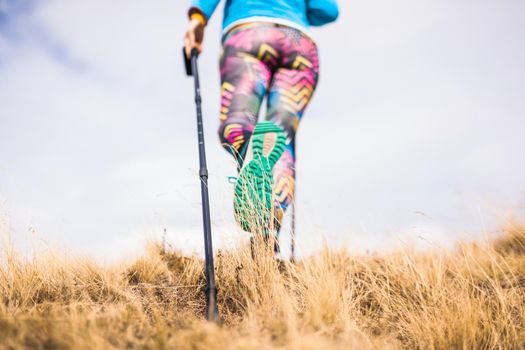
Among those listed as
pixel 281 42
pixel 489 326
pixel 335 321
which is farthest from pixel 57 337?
pixel 281 42

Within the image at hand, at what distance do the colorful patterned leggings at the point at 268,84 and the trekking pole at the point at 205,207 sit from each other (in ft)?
0.53

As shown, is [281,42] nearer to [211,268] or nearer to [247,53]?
[247,53]

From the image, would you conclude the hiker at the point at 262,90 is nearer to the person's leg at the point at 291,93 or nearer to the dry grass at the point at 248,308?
the person's leg at the point at 291,93

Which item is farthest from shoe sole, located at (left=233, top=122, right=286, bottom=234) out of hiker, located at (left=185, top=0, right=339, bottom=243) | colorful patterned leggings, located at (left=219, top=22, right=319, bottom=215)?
colorful patterned leggings, located at (left=219, top=22, right=319, bottom=215)

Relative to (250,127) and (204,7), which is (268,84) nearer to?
(250,127)

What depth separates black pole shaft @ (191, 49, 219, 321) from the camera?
4.05 ft

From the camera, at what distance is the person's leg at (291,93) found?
1.87 meters

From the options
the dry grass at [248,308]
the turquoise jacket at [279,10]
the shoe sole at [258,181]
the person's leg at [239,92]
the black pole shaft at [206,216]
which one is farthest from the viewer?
the turquoise jacket at [279,10]

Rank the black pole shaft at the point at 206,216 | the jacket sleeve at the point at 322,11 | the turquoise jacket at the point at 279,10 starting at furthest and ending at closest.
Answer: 1. the jacket sleeve at the point at 322,11
2. the turquoise jacket at the point at 279,10
3. the black pole shaft at the point at 206,216

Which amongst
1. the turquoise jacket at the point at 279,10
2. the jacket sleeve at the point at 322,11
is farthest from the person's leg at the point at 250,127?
the jacket sleeve at the point at 322,11

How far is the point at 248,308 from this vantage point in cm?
125

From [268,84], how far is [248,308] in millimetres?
1219

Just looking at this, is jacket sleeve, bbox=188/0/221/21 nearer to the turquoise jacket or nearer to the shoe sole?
the turquoise jacket

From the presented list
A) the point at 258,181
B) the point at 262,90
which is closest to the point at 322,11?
the point at 262,90
